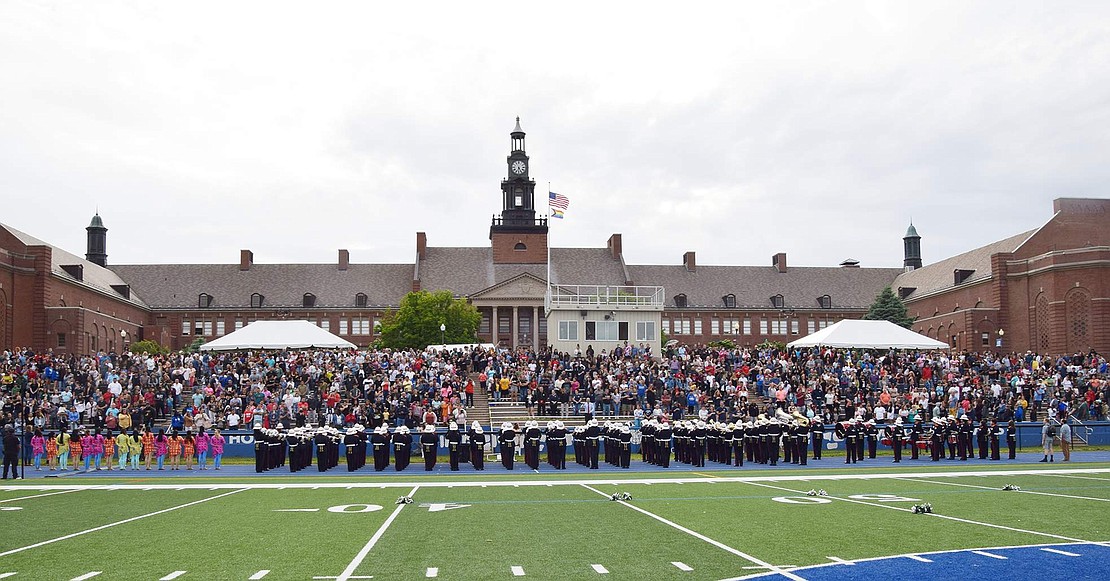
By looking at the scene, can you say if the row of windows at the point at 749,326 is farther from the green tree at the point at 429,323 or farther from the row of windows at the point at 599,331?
the row of windows at the point at 599,331

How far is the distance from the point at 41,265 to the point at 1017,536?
65356 mm

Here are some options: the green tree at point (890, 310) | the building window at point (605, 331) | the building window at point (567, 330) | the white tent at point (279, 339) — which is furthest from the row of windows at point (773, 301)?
the white tent at point (279, 339)

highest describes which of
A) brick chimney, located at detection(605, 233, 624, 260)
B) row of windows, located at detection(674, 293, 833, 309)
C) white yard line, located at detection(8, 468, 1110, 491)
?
brick chimney, located at detection(605, 233, 624, 260)

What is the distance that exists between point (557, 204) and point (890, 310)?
131ft

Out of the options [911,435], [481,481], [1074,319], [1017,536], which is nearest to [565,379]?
[911,435]

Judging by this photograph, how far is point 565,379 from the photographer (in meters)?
36.7

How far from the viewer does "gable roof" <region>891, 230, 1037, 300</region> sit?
234 feet

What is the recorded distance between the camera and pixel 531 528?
1209 cm

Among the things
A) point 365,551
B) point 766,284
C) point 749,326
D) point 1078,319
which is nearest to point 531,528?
point 365,551

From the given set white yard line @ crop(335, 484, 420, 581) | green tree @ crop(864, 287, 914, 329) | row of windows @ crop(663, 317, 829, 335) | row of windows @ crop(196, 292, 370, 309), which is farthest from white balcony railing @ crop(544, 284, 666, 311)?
row of windows @ crop(196, 292, 370, 309)

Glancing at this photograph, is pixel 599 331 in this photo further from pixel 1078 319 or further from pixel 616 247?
pixel 616 247

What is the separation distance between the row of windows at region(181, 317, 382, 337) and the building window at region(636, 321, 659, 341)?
4274 cm

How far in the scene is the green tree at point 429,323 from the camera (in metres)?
72.8

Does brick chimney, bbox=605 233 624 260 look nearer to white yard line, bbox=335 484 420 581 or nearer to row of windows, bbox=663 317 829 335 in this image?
row of windows, bbox=663 317 829 335
